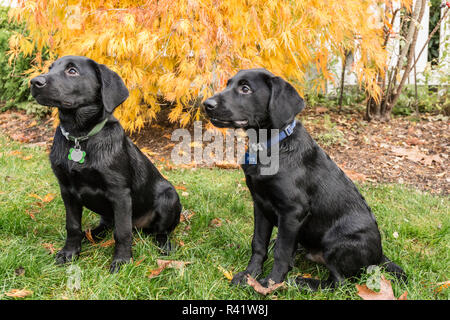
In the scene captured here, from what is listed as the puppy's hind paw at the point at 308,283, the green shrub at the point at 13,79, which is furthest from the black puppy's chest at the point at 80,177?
the green shrub at the point at 13,79

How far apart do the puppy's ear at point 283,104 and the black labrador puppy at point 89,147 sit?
3.28ft

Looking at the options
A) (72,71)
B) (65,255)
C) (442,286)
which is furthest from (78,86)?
(442,286)

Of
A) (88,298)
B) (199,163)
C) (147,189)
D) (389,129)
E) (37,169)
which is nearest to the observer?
(88,298)

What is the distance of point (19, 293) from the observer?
7.54ft

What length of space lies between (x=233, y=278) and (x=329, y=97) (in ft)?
21.5

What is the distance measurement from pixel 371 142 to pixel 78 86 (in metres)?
4.84

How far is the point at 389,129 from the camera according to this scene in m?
6.70

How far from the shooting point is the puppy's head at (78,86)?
2.46 metres

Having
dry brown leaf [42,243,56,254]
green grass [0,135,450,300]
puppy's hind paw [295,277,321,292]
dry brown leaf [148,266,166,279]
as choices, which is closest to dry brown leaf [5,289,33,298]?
green grass [0,135,450,300]

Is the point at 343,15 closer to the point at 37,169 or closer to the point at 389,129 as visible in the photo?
the point at 389,129

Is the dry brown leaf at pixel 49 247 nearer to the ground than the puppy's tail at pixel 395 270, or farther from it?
farther from it

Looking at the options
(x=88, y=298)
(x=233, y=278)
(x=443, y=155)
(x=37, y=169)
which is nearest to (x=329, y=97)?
(x=443, y=155)

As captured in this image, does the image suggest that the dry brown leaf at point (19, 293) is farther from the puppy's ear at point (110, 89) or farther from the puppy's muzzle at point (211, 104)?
the puppy's muzzle at point (211, 104)

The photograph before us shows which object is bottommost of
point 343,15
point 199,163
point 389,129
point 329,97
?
point 199,163
